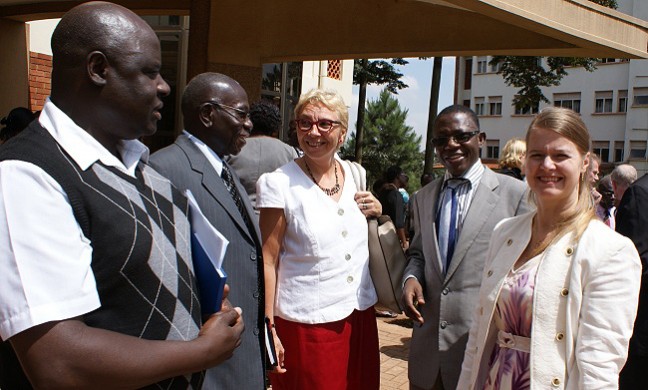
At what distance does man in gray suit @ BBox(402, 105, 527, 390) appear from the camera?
2953 millimetres

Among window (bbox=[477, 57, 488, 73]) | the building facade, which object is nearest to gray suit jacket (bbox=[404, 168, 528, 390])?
the building facade

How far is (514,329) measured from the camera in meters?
2.45

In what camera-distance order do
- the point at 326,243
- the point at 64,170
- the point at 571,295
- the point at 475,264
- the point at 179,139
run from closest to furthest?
the point at 64,170, the point at 571,295, the point at 179,139, the point at 475,264, the point at 326,243

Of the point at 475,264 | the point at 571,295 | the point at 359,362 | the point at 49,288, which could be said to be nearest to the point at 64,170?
the point at 49,288

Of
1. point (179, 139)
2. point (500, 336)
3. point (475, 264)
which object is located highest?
point (179, 139)

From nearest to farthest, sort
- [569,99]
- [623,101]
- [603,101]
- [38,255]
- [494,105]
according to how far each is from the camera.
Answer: [38,255] → [623,101] → [603,101] → [569,99] → [494,105]

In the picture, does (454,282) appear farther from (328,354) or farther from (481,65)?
(481,65)

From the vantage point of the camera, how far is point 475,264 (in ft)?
9.68

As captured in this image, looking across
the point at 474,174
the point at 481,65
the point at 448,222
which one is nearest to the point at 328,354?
the point at 448,222

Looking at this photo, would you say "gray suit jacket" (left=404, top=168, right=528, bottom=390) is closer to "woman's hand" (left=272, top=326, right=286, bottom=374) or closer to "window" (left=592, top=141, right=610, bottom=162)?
"woman's hand" (left=272, top=326, right=286, bottom=374)

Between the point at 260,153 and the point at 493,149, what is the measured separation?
44.2 m

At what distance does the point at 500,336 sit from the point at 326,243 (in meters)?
1.02

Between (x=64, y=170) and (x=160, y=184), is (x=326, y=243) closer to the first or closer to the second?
(x=160, y=184)

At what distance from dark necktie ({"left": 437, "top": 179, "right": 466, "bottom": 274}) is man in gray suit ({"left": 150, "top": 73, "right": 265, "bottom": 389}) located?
99cm
